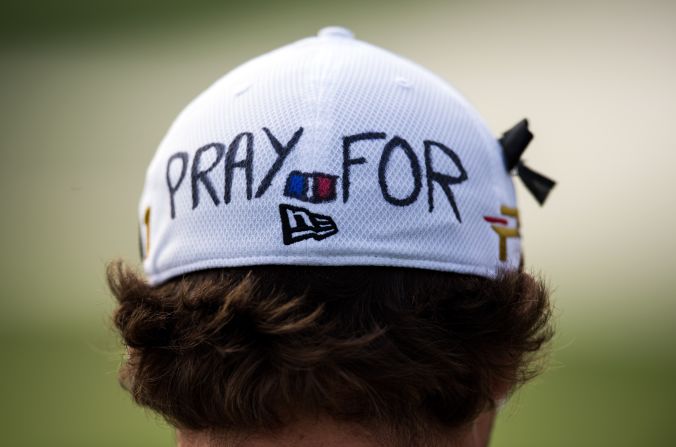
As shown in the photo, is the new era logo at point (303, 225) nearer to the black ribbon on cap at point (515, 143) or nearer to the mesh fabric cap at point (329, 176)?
the mesh fabric cap at point (329, 176)

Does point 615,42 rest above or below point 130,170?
above

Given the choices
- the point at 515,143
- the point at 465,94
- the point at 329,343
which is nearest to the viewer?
the point at 329,343

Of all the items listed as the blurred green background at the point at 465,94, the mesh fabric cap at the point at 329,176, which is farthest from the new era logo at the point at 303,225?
the blurred green background at the point at 465,94

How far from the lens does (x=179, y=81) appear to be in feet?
20.6

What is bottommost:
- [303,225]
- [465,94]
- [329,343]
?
[465,94]

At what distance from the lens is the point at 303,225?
3.22 feet

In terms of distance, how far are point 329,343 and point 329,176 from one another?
20 centimetres

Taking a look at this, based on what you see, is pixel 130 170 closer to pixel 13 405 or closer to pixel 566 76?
pixel 13 405

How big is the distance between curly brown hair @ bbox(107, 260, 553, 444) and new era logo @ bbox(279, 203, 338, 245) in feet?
0.14

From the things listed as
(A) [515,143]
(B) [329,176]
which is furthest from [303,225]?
(A) [515,143]

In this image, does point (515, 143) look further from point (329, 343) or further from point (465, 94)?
point (465, 94)

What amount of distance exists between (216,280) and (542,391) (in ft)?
12.9

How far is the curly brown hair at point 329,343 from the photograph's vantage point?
3.17 feet

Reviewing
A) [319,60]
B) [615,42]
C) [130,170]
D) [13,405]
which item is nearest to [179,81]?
[130,170]
